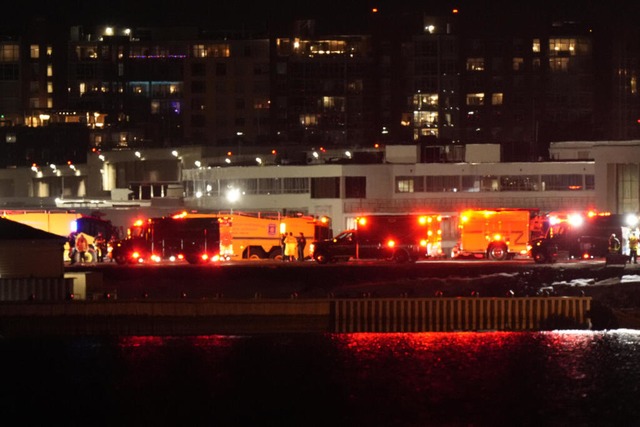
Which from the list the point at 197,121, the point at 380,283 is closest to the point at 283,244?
the point at 380,283

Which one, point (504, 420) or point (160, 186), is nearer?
point (504, 420)

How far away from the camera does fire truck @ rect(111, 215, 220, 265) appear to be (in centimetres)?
7494

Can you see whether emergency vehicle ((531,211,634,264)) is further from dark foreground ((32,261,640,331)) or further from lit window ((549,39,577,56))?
lit window ((549,39,577,56))

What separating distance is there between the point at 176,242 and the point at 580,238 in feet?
65.4

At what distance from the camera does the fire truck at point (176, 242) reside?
7494 centimetres

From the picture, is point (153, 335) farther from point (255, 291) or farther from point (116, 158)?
point (116, 158)

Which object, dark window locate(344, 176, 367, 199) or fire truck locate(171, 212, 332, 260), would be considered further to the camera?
dark window locate(344, 176, 367, 199)

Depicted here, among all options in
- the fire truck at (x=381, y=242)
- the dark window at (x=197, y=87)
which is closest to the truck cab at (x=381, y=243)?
the fire truck at (x=381, y=242)

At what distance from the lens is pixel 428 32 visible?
15938 cm

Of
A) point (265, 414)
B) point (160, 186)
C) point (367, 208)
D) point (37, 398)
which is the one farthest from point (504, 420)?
point (160, 186)

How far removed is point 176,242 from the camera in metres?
75.2

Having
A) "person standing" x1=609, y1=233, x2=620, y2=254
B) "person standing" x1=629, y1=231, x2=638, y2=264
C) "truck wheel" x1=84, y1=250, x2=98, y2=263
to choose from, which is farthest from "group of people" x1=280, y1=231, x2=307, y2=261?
"person standing" x1=629, y1=231, x2=638, y2=264

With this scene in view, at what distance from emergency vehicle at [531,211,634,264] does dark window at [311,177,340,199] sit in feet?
93.2

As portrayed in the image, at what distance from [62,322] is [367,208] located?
130 ft
